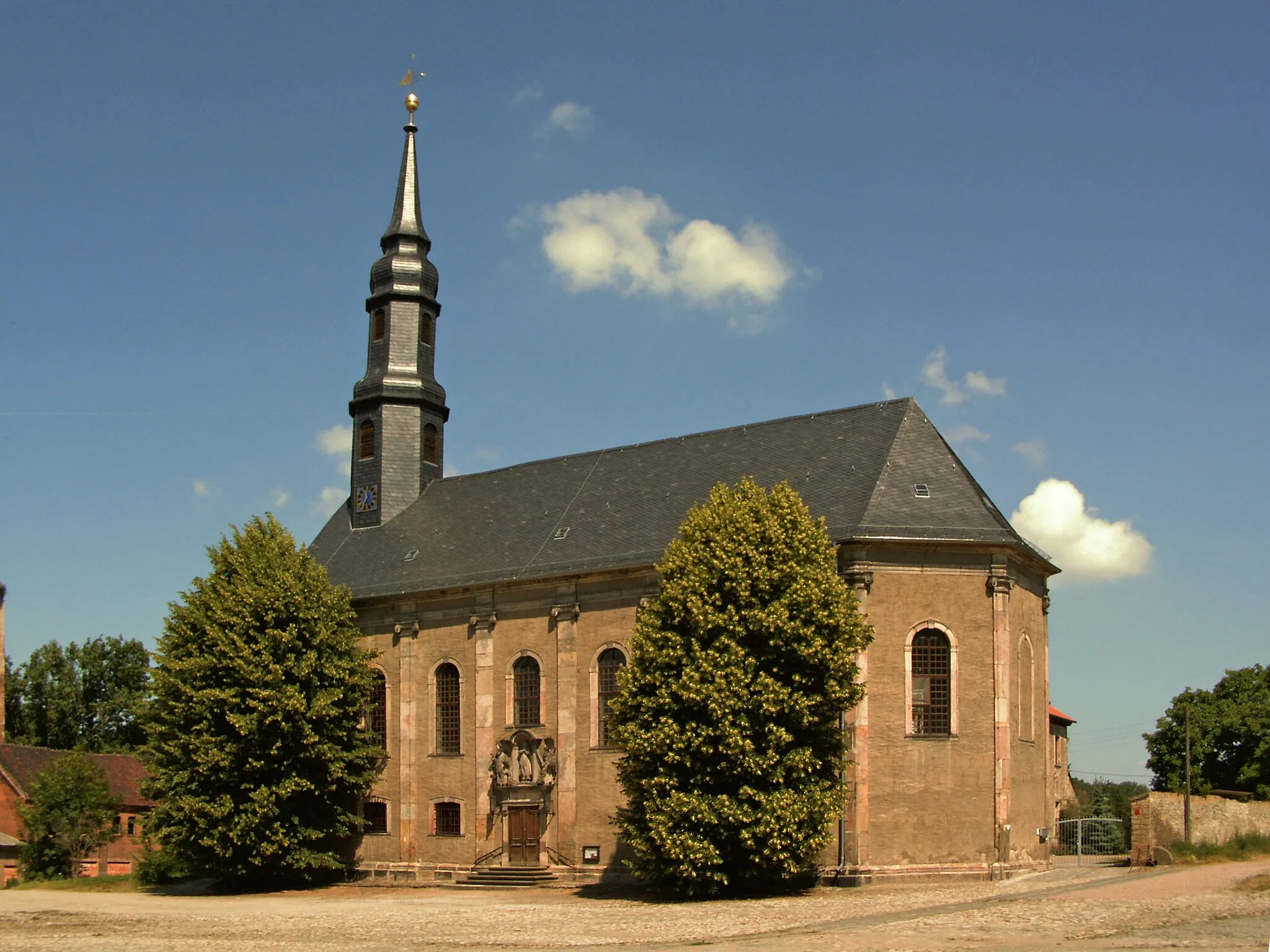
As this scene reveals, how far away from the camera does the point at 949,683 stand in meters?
34.0

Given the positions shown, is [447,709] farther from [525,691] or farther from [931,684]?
[931,684]

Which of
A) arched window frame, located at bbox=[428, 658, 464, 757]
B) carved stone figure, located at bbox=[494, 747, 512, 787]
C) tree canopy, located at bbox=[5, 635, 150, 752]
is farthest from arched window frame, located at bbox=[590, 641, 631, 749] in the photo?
tree canopy, located at bbox=[5, 635, 150, 752]

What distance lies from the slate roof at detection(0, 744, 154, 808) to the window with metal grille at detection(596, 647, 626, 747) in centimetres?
2441

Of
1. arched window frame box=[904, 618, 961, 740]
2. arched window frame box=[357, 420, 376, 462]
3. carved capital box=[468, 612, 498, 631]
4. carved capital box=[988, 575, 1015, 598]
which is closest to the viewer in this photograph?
arched window frame box=[904, 618, 961, 740]

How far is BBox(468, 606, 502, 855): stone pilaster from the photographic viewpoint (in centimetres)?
3859

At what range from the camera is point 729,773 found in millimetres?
30156

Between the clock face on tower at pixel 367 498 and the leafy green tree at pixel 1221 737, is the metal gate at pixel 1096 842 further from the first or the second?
the clock face on tower at pixel 367 498

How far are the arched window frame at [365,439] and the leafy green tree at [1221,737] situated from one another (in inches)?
1532

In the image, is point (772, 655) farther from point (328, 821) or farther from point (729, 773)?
point (328, 821)

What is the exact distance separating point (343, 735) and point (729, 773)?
45.6 ft

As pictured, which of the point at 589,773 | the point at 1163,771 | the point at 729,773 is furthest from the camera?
the point at 1163,771

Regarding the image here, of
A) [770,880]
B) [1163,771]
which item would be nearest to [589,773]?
[770,880]

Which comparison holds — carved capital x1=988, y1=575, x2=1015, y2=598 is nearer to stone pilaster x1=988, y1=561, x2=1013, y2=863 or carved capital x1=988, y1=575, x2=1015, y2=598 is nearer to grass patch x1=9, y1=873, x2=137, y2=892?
stone pilaster x1=988, y1=561, x2=1013, y2=863

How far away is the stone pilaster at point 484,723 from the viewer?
3859 cm
